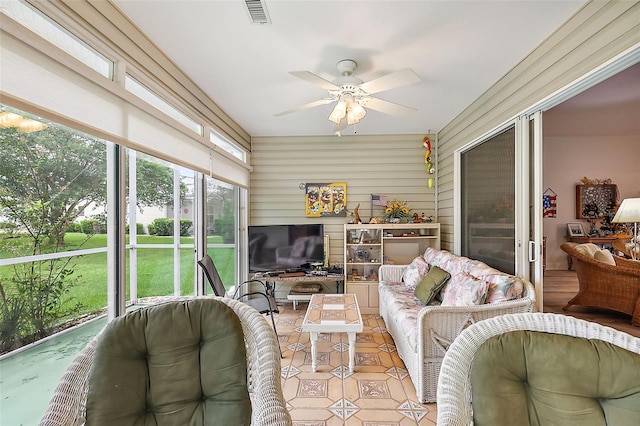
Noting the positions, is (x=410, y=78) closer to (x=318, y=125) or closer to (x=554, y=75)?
(x=554, y=75)

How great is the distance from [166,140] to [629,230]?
8038 mm

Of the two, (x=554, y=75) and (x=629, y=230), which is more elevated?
(x=554, y=75)

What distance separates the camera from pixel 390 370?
8.59 ft

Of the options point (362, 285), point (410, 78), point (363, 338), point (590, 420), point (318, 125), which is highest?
point (318, 125)

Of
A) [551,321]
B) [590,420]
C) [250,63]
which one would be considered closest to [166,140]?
[250,63]

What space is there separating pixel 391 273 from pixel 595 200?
5210 mm

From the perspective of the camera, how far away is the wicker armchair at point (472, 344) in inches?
42.6

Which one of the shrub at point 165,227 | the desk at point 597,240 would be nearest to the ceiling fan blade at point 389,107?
the shrub at point 165,227

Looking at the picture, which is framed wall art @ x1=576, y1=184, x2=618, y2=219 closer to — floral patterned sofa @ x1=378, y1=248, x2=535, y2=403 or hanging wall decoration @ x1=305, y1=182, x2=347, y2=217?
floral patterned sofa @ x1=378, y1=248, x2=535, y2=403

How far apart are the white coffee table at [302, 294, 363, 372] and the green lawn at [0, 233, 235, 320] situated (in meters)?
1.54

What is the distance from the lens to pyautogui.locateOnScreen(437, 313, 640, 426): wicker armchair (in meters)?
1.08

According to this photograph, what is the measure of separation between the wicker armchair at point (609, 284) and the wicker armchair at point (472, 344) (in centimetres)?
324

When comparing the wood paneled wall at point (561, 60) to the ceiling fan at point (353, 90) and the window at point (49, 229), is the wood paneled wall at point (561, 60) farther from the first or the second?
the window at point (49, 229)

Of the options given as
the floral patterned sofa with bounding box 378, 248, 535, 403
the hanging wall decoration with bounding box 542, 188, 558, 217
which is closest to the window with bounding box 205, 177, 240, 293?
the floral patterned sofa with bounding box 378, 248, 535, 403
